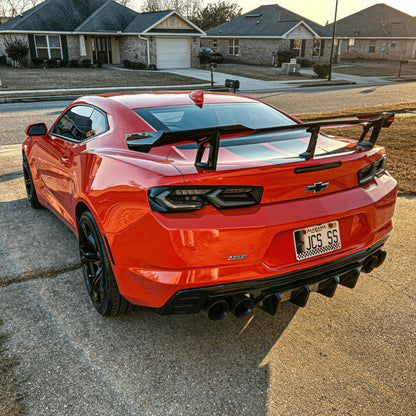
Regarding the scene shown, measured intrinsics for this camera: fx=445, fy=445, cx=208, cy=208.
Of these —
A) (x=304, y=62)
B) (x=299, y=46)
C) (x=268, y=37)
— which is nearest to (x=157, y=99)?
(x=304, y=62)

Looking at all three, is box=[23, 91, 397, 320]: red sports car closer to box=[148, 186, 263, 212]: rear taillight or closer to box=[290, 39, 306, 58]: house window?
box=[148, 186, 263, 212]: rear taillight

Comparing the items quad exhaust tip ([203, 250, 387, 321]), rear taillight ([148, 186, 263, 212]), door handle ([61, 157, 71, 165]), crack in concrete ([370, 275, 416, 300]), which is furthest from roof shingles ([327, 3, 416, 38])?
rear taillight ([148, 186, 263, 212])

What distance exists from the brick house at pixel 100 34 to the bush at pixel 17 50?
33.3 inches

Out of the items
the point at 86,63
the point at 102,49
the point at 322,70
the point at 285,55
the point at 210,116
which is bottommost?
the point at 322,70

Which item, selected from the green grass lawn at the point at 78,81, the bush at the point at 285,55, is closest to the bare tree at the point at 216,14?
the bush at the point at 285,55

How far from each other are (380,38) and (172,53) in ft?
109

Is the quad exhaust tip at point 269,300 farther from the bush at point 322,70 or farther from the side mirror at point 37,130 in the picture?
the bush at point 322,70

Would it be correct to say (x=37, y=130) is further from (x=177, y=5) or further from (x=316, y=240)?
(x=177, y=5)

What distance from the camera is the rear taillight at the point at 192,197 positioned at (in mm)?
2398

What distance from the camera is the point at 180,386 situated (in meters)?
2.55

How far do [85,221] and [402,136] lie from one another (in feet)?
28.3

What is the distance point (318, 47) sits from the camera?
156 feet

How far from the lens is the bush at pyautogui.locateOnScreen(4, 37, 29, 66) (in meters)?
34.3

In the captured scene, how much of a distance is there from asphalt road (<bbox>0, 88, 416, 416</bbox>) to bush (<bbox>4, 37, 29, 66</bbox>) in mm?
35403
